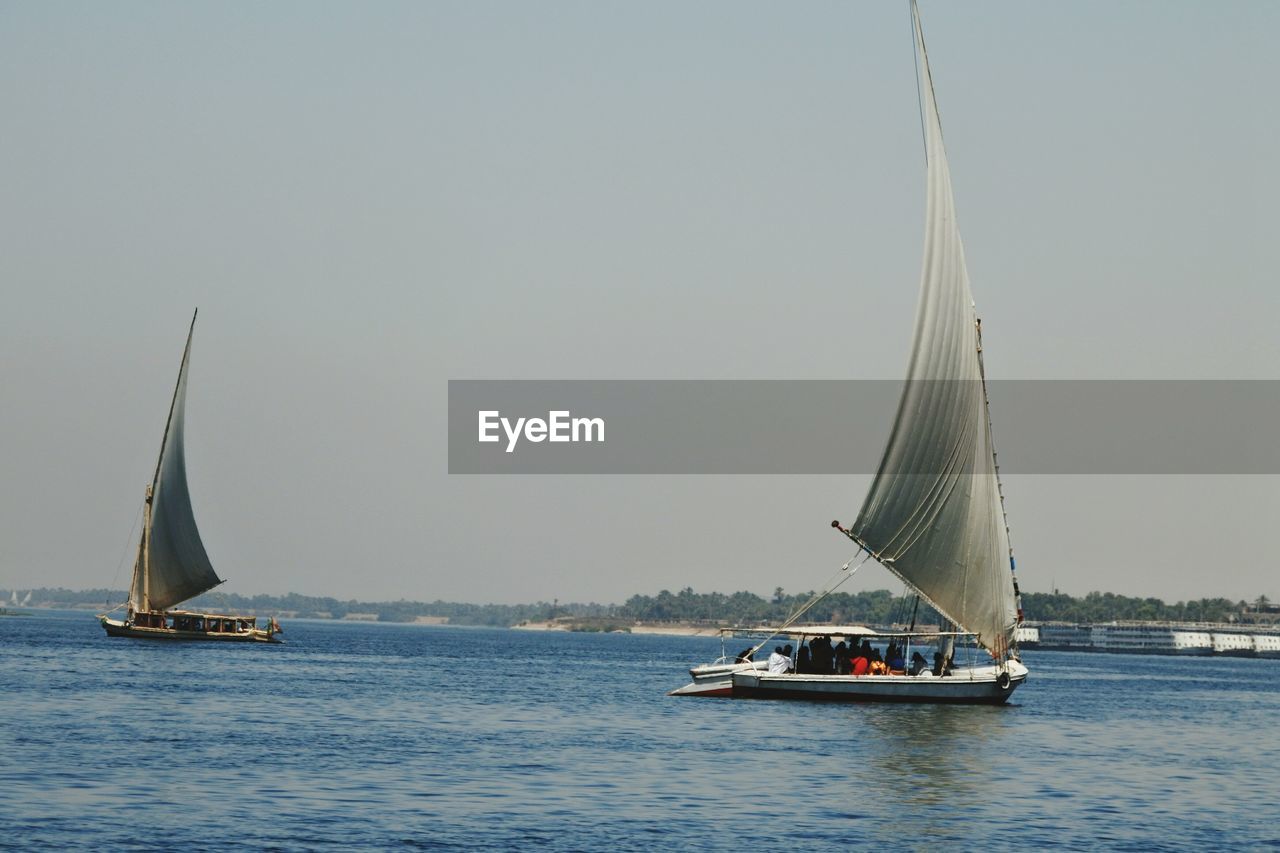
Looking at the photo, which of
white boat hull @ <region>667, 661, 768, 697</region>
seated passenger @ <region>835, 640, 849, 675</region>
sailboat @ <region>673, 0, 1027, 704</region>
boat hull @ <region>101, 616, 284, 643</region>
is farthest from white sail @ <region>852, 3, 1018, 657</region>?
boat hull @ <region>101, 616, 284, 643</region>

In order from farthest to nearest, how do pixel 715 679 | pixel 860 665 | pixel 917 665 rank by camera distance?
pixel 715 679 < pixel 917 665 < pixel 860 665

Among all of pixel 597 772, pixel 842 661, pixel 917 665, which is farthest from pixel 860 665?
pixel 597 772

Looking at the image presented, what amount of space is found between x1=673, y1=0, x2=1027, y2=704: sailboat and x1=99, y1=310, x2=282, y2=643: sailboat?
57.2 m

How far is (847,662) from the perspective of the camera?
6291cm

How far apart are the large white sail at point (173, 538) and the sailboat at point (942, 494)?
5718 cm

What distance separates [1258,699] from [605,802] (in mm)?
69372

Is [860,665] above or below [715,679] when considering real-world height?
above

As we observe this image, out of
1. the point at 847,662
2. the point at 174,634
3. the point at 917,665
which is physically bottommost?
the point at 917,665

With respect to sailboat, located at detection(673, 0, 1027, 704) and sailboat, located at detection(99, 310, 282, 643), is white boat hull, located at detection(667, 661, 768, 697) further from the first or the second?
sailboat, located at detection(99, 310, 282, 643)

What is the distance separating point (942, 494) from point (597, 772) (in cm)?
2795

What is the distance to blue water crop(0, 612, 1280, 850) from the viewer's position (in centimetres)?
3053

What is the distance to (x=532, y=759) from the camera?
140 ft

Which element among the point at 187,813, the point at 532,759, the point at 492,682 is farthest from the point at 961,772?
the point at 492,682

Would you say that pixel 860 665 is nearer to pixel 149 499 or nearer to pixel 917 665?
pixel 917 665
